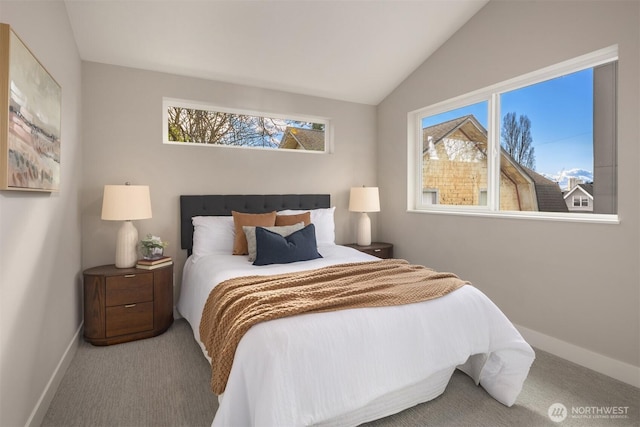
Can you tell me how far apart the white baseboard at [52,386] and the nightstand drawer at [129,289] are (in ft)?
1.25

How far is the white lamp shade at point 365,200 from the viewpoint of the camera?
4.00 m

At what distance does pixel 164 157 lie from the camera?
3.35m

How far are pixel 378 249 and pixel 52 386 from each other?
3051 millimetres

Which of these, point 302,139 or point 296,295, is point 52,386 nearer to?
point 296,295

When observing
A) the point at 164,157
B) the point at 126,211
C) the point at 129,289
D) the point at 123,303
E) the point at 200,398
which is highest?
the point at 164,157

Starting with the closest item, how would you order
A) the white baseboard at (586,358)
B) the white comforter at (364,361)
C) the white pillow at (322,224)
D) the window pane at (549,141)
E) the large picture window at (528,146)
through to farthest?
the white comforter at (364,361) → the white baseboard at (586,358) → the large picture window at (528,146) → the window pane at (549,141) → the white pillow at (322,224)

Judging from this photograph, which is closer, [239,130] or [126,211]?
[126,211]

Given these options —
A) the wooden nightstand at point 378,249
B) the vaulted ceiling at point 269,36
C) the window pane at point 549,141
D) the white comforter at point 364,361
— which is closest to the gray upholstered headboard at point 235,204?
the wooden nightstand at point 378,249

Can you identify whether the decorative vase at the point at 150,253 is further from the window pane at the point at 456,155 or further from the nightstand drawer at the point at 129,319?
the window pane at the point at 456,155

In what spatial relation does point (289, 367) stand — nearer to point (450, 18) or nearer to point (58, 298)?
point (58, 298)

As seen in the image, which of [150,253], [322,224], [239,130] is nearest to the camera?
[150,253]

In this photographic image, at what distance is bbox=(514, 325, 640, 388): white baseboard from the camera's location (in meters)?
2.21

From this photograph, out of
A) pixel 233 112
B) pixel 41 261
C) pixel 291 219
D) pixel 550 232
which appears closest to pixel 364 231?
pixel 291 219

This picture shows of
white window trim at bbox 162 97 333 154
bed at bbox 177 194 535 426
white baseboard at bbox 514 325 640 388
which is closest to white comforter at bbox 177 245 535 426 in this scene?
bed at bbox 177 194 535 426
